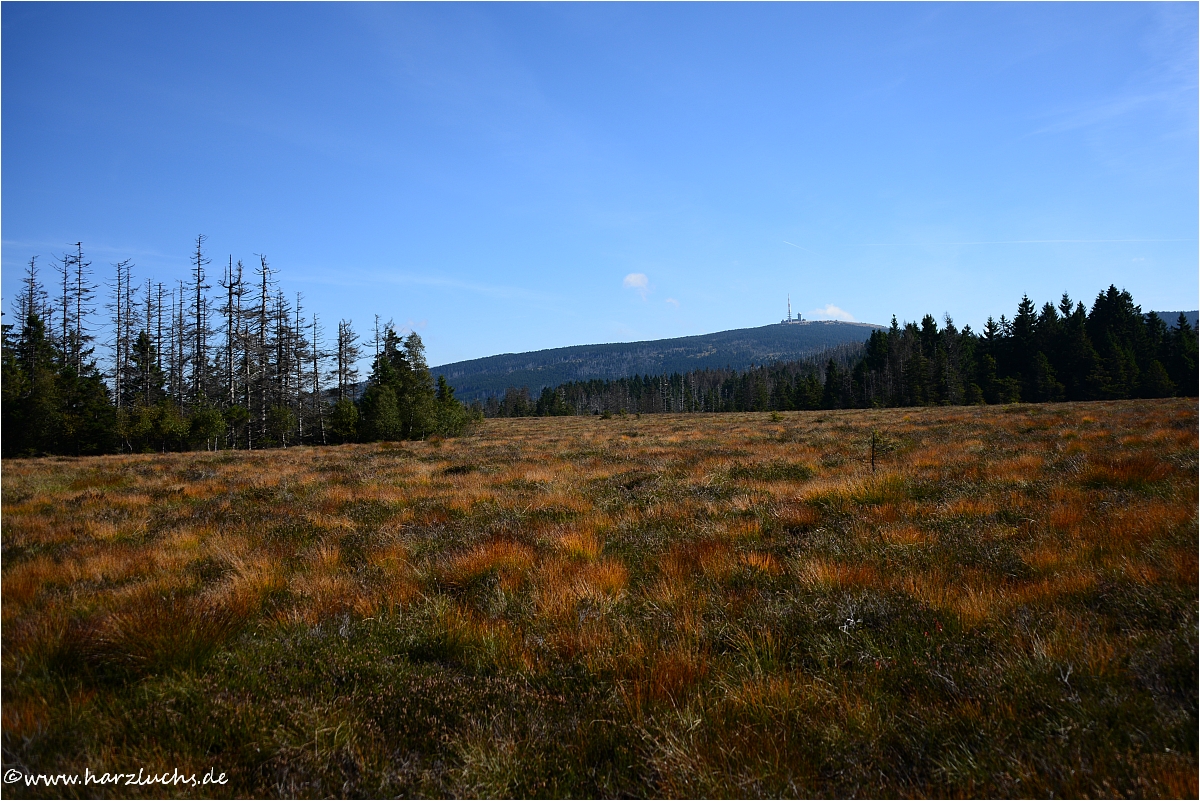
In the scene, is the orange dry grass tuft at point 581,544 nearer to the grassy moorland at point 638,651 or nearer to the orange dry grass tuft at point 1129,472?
the grassy moorland at point 638,651

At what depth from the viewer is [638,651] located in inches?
132

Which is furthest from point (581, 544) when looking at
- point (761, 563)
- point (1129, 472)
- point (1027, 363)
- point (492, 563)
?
point (1027, 363)

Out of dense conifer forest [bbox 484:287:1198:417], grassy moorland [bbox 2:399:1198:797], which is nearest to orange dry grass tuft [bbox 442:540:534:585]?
grassy moorland [bbox 2:399:1198:797]

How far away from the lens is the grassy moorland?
2398mm

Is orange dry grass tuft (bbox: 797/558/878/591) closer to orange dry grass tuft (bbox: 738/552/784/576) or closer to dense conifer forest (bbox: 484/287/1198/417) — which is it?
orange dry grass tuft (bbox: 738/552/784/576)

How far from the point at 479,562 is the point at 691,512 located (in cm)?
348

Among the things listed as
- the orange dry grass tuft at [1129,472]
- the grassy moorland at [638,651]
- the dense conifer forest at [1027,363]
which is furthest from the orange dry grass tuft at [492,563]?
the dense conifer forest at [1027,363]

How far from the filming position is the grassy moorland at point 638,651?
2.40m

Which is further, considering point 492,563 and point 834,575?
point 492,563

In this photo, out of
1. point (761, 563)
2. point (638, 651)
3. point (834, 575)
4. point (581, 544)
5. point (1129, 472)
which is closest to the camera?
point (638, 651)

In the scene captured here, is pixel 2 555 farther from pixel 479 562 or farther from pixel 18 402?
pixel 18 402

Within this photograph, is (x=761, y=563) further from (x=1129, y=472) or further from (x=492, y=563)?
(x=1129, y=472)

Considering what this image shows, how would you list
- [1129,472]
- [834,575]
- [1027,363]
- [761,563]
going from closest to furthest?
[834,575]
[761,563]
[1129,472]
[1027,363]

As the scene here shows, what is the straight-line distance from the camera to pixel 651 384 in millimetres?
139500
